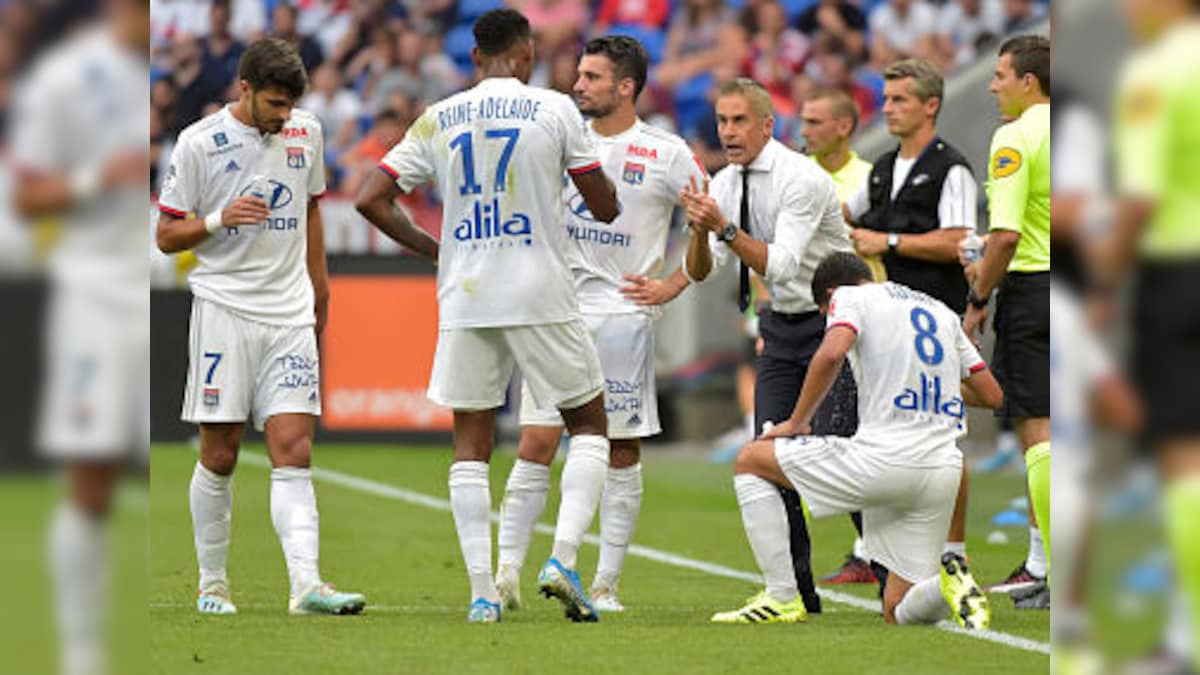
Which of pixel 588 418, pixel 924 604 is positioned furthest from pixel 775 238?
pixel 924 604

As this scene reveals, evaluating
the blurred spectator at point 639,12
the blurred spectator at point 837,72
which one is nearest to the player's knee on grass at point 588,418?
the blurred spectator at point 837,72

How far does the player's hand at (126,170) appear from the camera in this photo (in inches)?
81.1

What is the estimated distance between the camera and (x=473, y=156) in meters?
7.20

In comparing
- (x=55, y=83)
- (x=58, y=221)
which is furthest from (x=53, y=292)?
(x=55, y=83)

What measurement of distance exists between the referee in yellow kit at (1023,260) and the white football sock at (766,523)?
3.94 feet

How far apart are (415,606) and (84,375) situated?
20.7 feet

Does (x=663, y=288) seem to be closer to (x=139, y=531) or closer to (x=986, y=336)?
(x=986, y=336)

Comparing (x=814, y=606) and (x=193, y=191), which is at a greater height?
(x=193, y=191)

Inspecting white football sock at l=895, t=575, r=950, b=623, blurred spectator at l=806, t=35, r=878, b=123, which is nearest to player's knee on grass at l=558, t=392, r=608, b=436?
white football sock at l=895, t=575, r=950, b=623

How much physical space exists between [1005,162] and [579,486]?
201cm

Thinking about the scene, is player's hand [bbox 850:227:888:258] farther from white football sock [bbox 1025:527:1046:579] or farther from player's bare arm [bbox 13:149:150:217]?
player's bare arm [bbox 13:149:150:217]

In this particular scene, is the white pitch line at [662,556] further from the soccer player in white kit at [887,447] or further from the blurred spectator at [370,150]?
the blurred spectator at [370,150]

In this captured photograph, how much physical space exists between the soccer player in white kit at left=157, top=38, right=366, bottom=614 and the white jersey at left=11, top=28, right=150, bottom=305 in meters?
5.54

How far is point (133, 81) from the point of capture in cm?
211
